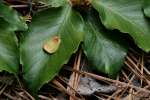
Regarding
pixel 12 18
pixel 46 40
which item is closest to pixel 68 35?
pixel 46 40

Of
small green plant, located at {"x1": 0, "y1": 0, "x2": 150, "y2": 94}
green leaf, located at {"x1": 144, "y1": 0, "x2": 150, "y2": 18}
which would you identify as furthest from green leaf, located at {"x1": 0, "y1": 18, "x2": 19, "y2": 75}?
green leaf, located at {"x1": 144, "y1": 0, "x2": 150, "y2": 18}

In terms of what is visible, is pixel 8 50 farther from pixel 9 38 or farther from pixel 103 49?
pixel 103 49

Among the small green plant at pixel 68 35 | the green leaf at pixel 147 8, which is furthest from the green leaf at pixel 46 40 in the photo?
the green leaf at pixel 147 8

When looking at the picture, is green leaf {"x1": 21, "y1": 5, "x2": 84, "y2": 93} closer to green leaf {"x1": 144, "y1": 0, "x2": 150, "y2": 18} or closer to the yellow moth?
the yellow moth

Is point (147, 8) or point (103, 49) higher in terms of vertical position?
point (147, 8)

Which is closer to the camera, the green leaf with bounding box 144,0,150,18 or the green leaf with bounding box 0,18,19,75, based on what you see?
the green leaf with bounding box 0,18,19,75

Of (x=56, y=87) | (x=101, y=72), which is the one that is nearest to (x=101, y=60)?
(x=101, y=72)
